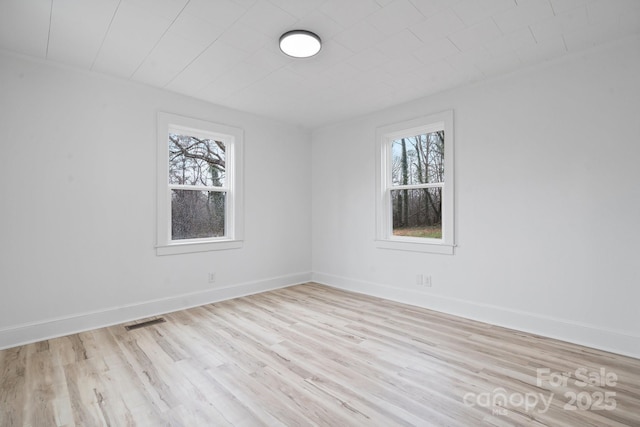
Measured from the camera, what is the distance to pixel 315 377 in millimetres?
2291

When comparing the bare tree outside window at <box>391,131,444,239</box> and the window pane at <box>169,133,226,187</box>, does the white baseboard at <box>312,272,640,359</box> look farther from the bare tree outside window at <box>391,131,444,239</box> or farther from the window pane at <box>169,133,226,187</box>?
the window pane at <box>169,133,226,187</box>

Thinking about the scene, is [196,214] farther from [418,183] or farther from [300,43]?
[418,183]

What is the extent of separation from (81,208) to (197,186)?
4.20 feet

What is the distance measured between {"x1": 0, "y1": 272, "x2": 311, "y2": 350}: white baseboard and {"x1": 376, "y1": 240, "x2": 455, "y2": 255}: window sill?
187 centimetres

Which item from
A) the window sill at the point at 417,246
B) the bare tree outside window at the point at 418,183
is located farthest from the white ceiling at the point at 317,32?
the window sill at the point at 417,246

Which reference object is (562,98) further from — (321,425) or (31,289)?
(31,289)

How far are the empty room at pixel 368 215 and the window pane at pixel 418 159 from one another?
31 mm

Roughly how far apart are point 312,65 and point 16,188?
9.75ft

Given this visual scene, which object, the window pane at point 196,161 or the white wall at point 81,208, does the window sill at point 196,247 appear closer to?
the white wall at point 81,208

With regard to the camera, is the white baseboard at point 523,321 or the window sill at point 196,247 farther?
the window sill at point 196,247

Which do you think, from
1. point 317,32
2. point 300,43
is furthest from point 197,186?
point 317,32

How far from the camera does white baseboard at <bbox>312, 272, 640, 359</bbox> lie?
2660 millimetres

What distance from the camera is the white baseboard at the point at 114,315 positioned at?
285cm

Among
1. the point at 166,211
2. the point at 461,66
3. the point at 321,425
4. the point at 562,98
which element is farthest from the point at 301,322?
the point at 562,98
